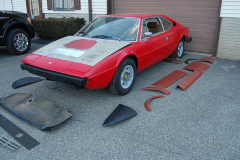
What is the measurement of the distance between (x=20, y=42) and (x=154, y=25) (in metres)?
4.46

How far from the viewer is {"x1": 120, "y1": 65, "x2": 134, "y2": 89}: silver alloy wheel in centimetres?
380

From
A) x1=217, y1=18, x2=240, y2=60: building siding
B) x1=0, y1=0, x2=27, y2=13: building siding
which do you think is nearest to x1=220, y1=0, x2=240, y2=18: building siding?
x1=217, y1=18, x2=240, y2=60: building siding

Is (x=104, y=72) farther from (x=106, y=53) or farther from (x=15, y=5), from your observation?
(x=15, y=5)

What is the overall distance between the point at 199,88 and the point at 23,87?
11.8 feet

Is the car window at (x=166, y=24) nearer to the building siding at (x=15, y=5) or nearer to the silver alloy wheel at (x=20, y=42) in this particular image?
the silver alloy wheel at (x=20, y=42)

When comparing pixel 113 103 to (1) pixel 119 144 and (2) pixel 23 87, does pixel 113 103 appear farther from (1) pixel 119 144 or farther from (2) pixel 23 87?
(2) pixel 23 87

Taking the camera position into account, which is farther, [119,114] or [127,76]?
[127,76]

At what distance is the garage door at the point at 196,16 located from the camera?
672cm

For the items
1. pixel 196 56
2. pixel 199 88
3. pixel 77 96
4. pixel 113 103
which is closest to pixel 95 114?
pixel 113 103

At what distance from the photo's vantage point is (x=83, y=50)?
144 inches

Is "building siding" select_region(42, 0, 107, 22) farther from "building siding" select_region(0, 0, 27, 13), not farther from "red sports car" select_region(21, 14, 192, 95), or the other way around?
"red sports car" select_region(21, 14, 192, 95)

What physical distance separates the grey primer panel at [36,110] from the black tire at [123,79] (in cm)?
94

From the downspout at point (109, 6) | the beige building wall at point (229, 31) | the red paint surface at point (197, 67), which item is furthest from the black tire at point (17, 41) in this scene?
the beige building wall at point (229, 31)

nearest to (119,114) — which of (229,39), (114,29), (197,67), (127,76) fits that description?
(127,76)
